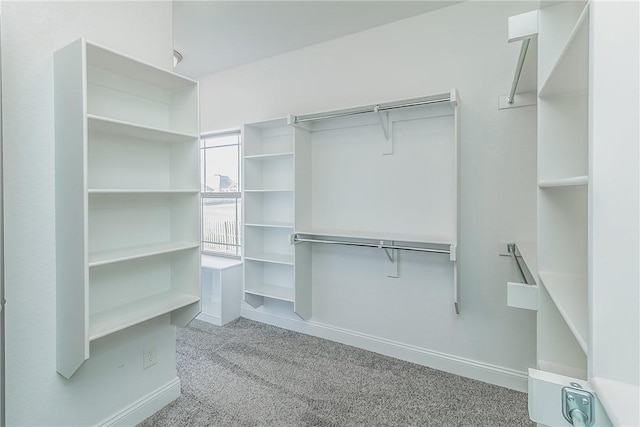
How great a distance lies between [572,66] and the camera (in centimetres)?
100

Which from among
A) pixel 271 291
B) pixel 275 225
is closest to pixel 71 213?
pixel 275 225

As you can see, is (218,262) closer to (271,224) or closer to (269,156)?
(271,224)

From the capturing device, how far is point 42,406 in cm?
149

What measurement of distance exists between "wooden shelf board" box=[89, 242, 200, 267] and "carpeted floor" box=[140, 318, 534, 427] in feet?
3.49

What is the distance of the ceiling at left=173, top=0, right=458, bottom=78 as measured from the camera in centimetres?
237

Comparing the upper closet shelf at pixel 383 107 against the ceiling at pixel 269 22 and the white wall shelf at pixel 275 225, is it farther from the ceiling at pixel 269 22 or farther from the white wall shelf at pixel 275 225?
the white wall shelf at pixel 275 225

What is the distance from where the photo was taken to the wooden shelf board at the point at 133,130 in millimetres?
1502

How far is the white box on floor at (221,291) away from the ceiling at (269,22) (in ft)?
7.37

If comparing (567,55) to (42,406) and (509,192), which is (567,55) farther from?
(42,406)

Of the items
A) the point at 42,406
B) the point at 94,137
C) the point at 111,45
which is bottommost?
the point at 42,406

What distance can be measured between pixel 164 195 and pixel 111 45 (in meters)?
0.88

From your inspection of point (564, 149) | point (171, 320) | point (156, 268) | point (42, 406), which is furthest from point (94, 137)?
point (564, 149)

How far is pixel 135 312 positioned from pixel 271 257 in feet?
4.91

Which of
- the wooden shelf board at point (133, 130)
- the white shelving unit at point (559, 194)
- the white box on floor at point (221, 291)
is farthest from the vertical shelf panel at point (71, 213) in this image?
the white shelving unit at point (559, 194)
